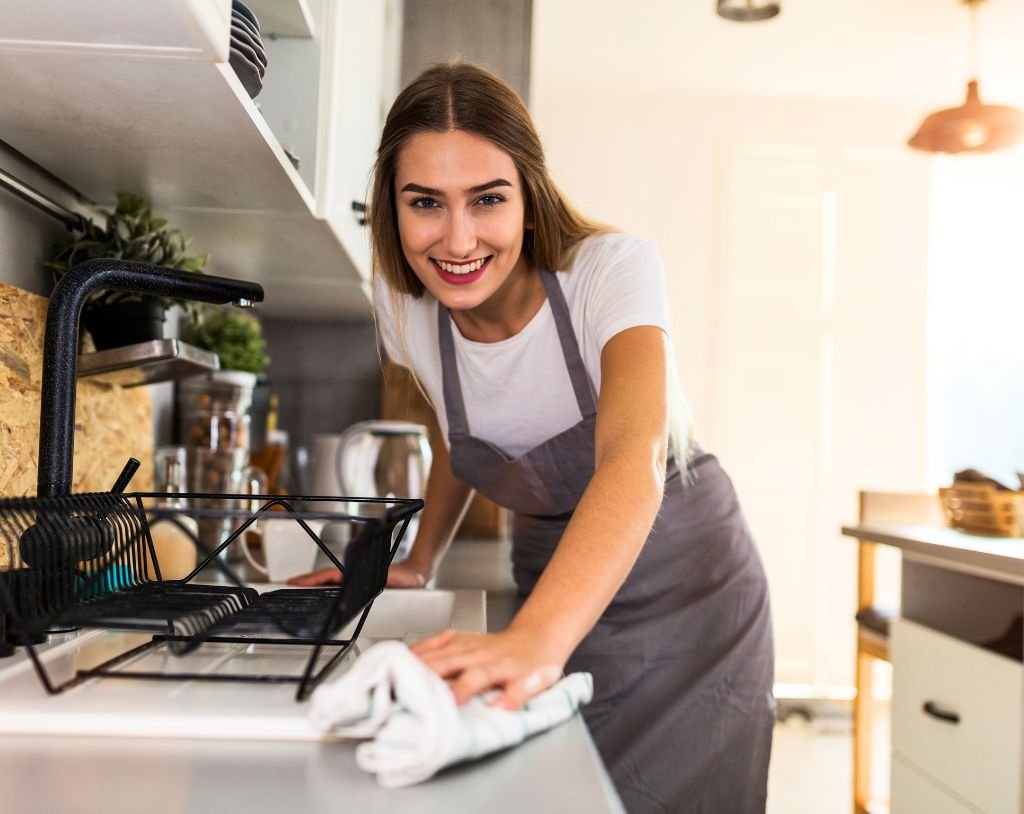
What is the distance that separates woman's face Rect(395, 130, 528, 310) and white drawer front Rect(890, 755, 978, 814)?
1.39 meters

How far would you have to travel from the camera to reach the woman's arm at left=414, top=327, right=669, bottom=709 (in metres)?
0.56

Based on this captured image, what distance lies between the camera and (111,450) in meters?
1.29

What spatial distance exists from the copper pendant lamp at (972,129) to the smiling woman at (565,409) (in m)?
1.60

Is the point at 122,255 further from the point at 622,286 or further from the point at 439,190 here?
the point at 622,286

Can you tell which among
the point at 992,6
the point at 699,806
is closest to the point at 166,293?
the point at 699,806

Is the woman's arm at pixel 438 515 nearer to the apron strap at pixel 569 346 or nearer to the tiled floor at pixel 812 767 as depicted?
the apron strap at pixel 569 346

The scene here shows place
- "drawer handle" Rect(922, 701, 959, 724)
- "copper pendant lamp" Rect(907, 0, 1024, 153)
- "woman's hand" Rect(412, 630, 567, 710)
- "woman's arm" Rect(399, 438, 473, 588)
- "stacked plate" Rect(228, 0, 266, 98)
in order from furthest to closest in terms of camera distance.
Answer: "copper pendant lamp" Rect(907, 0, 1024, 153) → "drawer handle" Rect(922, 701, 959, 724) → "woman's arm" Rect(399, 438, 473, 588) → "stacked plate" Rect(228, 0, 266, 98) → "woman's hand" Rect(412, 630, 567, 710)

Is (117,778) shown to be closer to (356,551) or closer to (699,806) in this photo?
(356,551)

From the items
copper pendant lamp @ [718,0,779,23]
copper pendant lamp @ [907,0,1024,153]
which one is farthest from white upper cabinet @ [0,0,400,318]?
copper pendant lamp @ [907,0,1024,153]

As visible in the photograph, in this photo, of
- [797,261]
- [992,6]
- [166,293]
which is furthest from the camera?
[797,261]

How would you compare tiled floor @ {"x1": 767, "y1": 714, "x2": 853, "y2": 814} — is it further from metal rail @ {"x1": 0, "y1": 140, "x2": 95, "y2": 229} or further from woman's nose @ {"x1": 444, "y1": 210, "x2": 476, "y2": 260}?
metal rail @ {"x1": 0, "y1": 140, "x2": 95, "y2": 229}

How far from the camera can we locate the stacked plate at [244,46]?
0.86 metres

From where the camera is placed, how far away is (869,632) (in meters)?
2.64

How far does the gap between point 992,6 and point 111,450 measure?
307 cm
